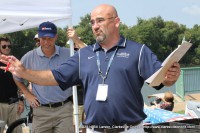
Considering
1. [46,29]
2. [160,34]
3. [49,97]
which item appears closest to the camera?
[46,29]

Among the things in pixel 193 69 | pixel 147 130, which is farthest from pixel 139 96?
pixel 193 69

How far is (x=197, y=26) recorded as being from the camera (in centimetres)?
8619

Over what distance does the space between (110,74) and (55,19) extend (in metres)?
Result: 1.59

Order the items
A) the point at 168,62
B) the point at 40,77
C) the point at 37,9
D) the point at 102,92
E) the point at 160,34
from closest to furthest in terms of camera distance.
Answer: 1. the point at 168,62
2. the point at 102,92
3. the point at 40,77
4. the point at 37,9
5. the point at 160,34

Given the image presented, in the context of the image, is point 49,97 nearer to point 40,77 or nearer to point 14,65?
point 40,77

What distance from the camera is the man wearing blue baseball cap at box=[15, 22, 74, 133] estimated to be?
4.99m

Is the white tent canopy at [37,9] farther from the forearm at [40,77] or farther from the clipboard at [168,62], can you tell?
the clipboard at [168,62]

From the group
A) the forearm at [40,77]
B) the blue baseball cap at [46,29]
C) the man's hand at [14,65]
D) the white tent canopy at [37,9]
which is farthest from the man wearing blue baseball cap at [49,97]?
the man's hand at [14,65]

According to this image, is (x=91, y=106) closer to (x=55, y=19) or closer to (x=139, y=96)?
(x=139, y=96)

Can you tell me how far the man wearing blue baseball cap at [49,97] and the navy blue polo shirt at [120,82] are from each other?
1.64 m

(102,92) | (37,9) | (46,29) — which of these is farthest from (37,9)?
(102,92)

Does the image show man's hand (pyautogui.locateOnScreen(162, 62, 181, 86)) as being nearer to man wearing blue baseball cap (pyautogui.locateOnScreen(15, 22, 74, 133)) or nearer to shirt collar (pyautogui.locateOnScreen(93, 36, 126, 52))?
shirt collar (pyautogui.locateOnScreen(93, 36, 126, 52))

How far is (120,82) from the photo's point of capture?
3262mm

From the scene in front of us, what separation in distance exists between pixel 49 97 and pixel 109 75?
1.88 metres
